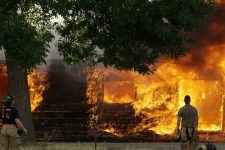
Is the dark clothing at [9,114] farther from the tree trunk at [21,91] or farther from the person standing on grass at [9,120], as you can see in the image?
the tree trunk at [21,91]

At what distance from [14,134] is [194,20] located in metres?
7.09

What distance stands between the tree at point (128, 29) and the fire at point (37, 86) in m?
3.38

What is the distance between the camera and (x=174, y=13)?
20094 millimetres

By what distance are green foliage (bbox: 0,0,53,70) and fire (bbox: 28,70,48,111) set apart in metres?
5.32

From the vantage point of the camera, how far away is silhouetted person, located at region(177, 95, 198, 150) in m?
17.9

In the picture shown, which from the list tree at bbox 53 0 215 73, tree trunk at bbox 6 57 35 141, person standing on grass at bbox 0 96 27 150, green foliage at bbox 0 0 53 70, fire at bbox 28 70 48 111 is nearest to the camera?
person standing on grass at bbox 0 96 27 150

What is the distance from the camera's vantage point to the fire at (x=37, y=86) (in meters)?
24.7

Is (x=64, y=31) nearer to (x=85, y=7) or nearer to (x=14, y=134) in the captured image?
(x=85, y=7)

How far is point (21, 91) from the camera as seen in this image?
71.2ft

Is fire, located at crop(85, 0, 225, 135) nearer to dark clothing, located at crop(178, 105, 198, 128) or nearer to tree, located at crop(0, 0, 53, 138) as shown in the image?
tree, located at crop(0, 0, 53, 138)

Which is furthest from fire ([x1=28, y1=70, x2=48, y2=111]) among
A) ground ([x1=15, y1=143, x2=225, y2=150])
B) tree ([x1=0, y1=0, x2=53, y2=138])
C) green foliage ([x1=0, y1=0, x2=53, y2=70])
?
green foliage ([x1=0, y1=0, x2=53, y2=70])

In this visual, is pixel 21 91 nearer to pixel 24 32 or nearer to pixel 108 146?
pixel 108 146

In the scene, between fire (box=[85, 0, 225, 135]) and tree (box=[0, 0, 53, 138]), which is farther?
fire (box=[85, 0, 225, 135])

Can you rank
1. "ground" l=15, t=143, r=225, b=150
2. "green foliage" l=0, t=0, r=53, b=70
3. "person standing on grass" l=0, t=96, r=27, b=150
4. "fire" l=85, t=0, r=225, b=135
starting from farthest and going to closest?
1. "fire" l=85, t=0, r=225, b=135
2. "ground" l=15, t=143, r=225, b=150
3. "green foliage" l=0, t=0, r=53, b=70
4. "person standing on grass" l=0, t=96, r=27, b=150
